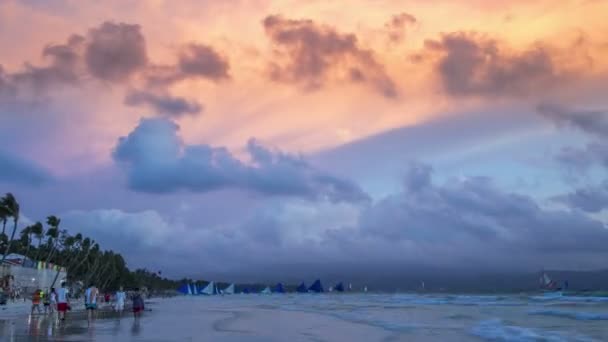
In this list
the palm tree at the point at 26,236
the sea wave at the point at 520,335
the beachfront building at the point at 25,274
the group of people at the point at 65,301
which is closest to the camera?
the sea wave at the point at 520,335

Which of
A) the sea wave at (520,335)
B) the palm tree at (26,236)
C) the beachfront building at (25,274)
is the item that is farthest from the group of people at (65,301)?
the palm tree at (26,236)

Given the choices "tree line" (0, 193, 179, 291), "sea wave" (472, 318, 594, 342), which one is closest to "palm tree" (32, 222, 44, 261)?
"tree line" (0, 193, 179, 291)

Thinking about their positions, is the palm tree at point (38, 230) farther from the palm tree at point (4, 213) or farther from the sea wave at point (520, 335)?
the sea wave at point (520, 335)

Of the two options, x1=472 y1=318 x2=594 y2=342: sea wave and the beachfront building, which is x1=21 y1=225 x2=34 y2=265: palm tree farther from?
x1=472 y1=318 x2=594 y2=342: sea wave

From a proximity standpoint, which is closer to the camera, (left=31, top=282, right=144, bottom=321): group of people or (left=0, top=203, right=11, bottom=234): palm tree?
(left=31, top=282, right=144, bottom=321): group of people

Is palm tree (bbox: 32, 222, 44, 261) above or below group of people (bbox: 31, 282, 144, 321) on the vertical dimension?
above

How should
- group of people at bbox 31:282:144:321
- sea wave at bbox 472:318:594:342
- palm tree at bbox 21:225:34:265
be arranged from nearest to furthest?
sea wave at bbox 472:318:594:342, group of people at bbox 31:282:144:321, palm tree at bbox 21:225:34:265

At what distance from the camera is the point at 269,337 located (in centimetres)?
2373

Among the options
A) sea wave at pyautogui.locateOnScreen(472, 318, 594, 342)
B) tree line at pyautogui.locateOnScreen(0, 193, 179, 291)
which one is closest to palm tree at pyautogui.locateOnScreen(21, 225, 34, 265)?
tree line at pyautogui.locateOnScreen(0, 193, 179, 291)

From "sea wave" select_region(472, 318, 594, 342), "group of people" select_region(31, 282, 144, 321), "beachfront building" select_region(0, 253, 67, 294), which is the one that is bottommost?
"sea wave" select_region(472, 318, 594, 342)

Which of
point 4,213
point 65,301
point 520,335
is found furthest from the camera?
point 4,213

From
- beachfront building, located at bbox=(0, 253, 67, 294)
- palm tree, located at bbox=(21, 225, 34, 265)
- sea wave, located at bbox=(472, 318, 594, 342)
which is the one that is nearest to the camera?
sea wave, located at bbox=(472, 318, 594, 342)

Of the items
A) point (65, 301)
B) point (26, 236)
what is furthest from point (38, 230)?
point (65, 301)

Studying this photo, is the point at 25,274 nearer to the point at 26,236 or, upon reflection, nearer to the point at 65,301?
the point at 26,236
